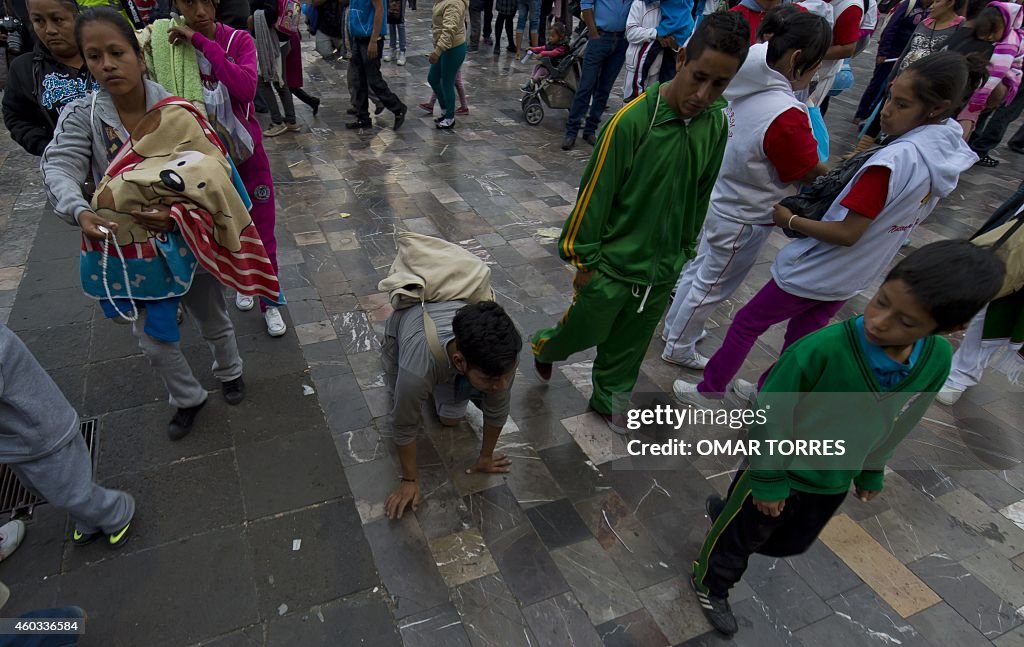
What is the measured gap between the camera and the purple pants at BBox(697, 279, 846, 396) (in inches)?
117

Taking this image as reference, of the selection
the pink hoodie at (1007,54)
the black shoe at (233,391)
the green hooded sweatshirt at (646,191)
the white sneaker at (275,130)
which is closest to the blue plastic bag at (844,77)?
the pink hoodie at (1007,54)

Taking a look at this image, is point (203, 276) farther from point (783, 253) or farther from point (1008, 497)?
point (1008, 497)

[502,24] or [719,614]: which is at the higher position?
[502,24]

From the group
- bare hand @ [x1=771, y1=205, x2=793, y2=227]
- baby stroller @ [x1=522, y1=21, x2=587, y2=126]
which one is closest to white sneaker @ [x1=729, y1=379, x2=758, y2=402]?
bare hand @ [x1=771, y1=205, x2=793, y2=227]

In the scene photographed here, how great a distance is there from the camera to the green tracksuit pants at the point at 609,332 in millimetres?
2789

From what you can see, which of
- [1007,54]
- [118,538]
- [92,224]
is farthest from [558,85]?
[118,538]

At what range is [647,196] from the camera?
2.58 metres

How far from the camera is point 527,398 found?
3.43 meters

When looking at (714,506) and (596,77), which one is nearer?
(714,506)

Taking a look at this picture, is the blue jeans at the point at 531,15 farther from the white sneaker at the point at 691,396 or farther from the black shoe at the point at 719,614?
the black shoe at the point at 719,614

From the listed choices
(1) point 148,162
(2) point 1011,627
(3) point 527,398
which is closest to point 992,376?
(2) point 1011,627

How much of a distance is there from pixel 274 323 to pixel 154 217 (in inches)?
56.6

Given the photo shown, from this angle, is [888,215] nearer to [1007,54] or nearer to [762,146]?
[762,146]

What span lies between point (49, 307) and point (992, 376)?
6433 mm
